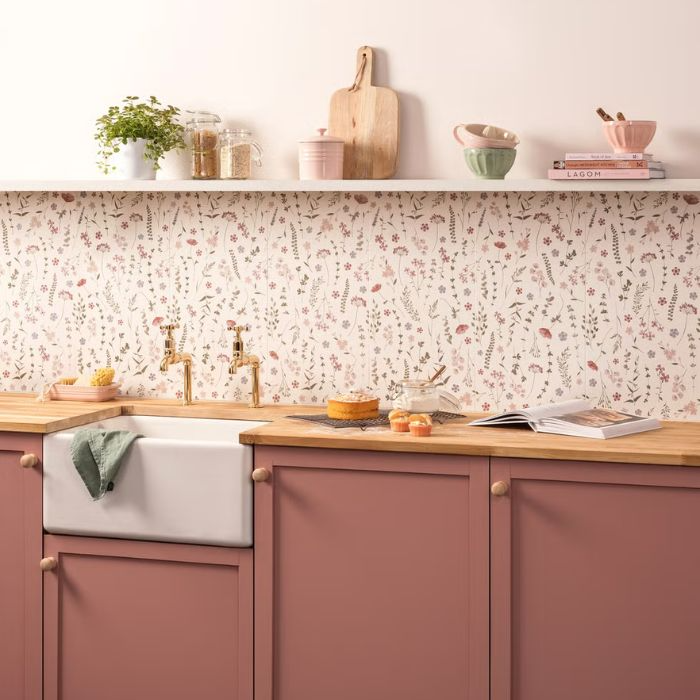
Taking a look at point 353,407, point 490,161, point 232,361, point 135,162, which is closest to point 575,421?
point 353,407

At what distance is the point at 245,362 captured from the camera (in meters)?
3.09

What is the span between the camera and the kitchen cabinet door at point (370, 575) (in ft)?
8.32

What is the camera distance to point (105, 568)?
9.02 feet

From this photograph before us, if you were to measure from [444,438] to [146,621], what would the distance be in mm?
927

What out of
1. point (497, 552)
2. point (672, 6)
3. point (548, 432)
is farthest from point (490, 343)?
point (672, 6)

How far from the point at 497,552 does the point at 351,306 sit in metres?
0.95

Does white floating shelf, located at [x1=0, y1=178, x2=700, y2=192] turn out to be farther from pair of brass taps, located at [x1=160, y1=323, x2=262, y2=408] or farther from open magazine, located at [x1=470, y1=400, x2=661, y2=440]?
open magazine, located at [x1=470, y1=400, x2=661, y2=440]

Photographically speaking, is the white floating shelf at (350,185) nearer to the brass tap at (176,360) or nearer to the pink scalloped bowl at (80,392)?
the brass tap at (176,360)

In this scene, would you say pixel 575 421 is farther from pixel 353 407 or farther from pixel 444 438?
pixel 353 407

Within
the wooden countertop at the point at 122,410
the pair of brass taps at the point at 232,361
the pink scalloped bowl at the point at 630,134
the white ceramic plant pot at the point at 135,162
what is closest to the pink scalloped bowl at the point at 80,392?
the wooden countertop at the point at 122,410

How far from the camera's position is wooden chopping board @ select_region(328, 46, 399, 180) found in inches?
119

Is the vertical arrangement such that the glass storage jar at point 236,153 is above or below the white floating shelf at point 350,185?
above

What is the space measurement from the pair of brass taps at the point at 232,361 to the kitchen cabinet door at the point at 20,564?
49 cm

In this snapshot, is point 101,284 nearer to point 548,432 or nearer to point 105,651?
point 105,651
